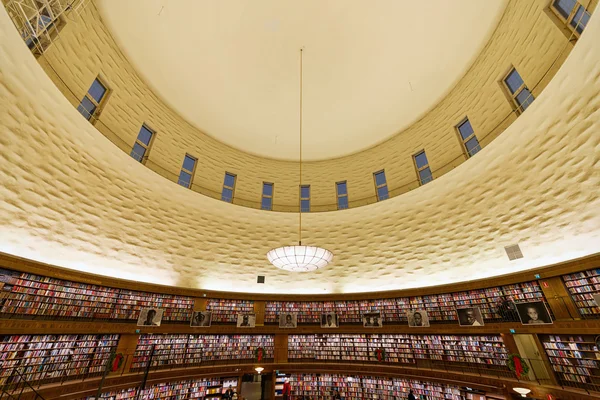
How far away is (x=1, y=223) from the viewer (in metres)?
5.26

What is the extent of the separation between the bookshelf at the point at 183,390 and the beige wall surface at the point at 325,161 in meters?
6.30

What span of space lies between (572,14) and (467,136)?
3639 millimetres

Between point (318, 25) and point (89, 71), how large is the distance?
241 inches

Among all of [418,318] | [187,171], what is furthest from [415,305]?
[187,171]

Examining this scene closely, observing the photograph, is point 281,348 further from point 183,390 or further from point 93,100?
point 93,100

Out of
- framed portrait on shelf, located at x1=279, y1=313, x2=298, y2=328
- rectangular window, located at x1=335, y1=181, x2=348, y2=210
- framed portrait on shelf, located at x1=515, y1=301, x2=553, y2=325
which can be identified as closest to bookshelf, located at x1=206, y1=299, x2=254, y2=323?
framed portrait on shelf, located at x1=279, y1=313, x2=298, y2=328

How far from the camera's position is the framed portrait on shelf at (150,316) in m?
7.69

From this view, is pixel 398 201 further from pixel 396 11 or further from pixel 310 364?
pixel 310 364

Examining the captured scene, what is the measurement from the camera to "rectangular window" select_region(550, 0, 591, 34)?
4.79 metres

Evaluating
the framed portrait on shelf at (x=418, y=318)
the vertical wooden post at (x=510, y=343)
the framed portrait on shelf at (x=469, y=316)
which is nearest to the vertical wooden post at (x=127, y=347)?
the framed portrait on shelf at (x=418, y=318)

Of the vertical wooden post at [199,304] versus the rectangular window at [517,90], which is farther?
the vertical wooden post at [199,304]

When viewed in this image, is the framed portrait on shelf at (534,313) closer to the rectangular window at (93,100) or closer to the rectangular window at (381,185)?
the rectangular window at (381,185)

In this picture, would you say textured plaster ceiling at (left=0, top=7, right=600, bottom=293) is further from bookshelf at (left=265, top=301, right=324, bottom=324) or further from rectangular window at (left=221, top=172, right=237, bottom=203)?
rectangular window at (left=221, top=172, right=237, bottom=203)

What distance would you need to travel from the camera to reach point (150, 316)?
790 cm
